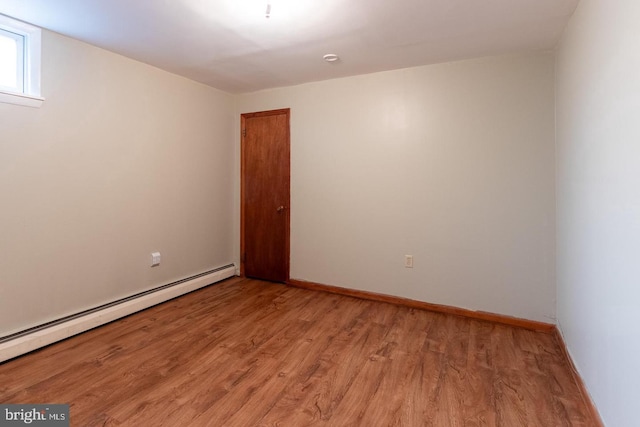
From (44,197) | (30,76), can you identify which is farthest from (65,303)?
(30,76)

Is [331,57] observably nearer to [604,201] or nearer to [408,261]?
[408,261]

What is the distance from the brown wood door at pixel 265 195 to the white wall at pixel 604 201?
2764 mm

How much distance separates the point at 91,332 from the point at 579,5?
424 cm

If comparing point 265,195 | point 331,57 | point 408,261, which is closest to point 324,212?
point 265,195

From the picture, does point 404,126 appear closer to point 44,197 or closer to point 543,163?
point 543,163

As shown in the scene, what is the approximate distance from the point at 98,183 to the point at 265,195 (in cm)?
179

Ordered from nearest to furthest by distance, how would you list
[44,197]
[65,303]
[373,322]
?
1. [44,197]
2. [65,303]
3. [373,322]

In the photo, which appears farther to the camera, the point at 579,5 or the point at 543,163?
the point at 543,163

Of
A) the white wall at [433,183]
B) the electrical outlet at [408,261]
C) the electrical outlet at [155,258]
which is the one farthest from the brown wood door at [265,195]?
the electrical outlet at [408,261]

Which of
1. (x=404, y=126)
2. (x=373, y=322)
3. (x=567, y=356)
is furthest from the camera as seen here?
(x=404, y=126)

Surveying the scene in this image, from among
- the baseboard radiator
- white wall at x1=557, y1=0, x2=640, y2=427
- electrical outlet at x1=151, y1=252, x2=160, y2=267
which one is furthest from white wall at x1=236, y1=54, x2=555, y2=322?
electrical outlet at x1=151, y1=252, x2=160, y2=267

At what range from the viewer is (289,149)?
3.89 meters

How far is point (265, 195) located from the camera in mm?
Result: 4090

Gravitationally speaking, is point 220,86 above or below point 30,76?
above
